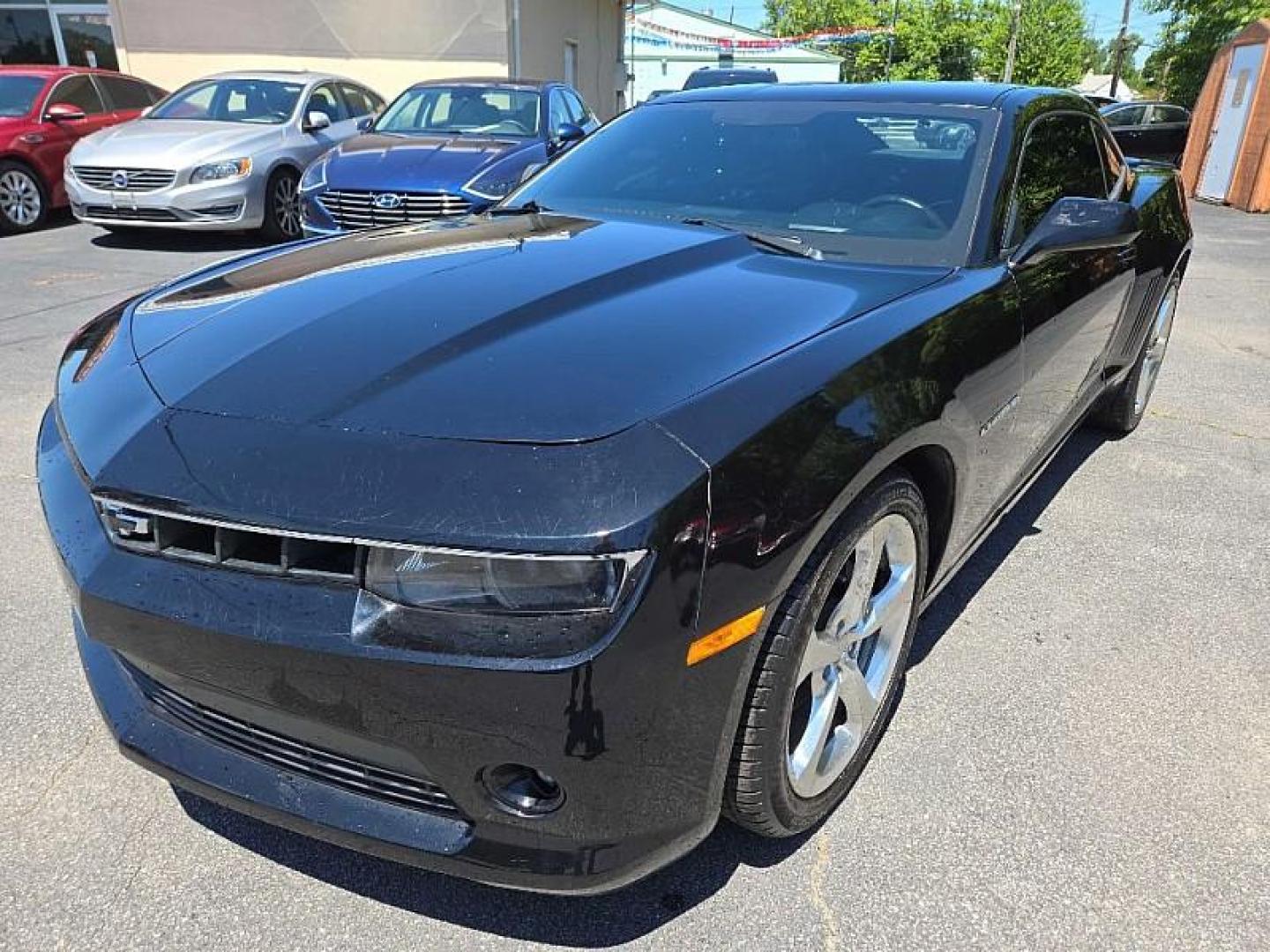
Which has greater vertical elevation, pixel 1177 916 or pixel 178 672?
pixel 178 672

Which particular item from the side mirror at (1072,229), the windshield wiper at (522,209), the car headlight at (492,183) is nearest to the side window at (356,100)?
the car headlight at (492,183)

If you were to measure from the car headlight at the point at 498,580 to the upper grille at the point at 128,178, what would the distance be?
26.0ft

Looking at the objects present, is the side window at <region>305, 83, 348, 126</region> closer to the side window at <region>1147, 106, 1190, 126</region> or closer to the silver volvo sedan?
the silver volvo sedan

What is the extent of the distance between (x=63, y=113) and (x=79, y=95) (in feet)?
2.11

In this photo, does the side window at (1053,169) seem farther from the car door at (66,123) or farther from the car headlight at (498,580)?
the car door at (66,123)

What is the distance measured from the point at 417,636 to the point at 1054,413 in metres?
2.38

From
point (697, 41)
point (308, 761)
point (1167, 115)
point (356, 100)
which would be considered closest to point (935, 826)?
Result: point (308, 761)

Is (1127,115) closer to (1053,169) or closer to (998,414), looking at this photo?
(1053,169)

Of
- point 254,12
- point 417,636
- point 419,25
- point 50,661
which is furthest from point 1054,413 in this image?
point 254,12

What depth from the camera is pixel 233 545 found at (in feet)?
5.09

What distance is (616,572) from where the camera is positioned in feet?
4.66

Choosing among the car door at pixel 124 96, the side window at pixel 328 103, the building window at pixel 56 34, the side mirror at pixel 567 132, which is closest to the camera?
the side mirror at pixel 567 132

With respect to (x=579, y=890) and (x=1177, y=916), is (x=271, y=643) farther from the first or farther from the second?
(x=1177, y=916)

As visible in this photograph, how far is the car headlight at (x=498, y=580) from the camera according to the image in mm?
1420
